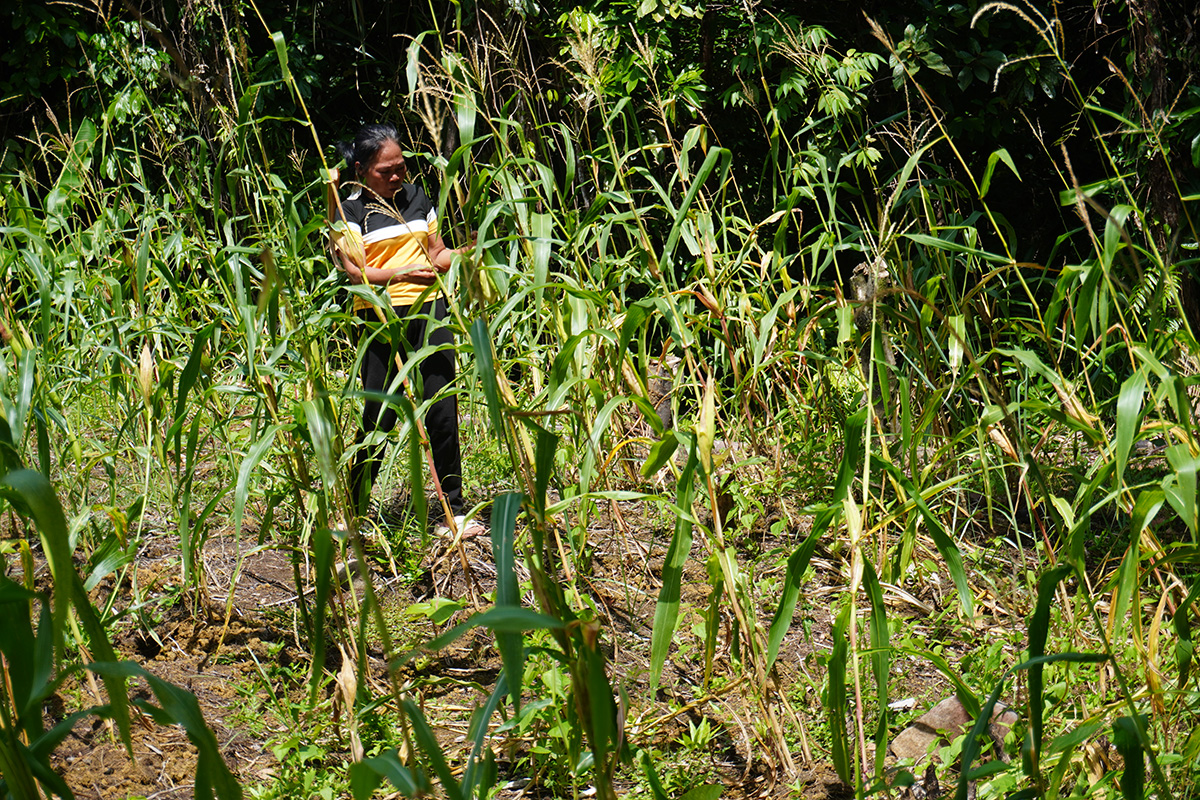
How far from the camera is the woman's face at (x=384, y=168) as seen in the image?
2621 mm

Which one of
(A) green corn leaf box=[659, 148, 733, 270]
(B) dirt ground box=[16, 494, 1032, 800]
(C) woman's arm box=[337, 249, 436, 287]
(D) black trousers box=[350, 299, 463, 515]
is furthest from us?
(D) black trousers box=[350, 299, 463, 515]

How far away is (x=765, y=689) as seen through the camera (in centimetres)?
152

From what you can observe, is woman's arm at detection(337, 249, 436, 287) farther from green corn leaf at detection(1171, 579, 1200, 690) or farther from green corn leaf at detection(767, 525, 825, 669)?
green corn leaf at detection(1171, 579, 1200, 690)

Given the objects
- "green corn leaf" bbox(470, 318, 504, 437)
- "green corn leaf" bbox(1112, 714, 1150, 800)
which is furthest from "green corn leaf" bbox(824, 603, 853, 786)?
"green corn leaf" bbox(470, 318, 504, 437)

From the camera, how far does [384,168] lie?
2.63m

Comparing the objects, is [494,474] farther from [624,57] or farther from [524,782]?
[624,57]

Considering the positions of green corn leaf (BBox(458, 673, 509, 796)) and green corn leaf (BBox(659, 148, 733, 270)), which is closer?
green corn leaf (BBox(458, 673, 509, 796))

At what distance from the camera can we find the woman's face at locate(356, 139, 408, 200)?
8.60 ft

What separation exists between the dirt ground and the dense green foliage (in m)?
0.04

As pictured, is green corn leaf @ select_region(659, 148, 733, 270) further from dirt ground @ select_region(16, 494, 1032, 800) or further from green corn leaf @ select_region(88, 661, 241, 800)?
green corn leaf @ select_region(88, 661, 241, 800)

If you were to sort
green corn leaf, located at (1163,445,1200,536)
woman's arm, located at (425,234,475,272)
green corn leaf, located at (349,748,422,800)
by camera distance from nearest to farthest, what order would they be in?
green corn leaf, located at (349,748,422,800) → green corn leaf, located at (1163,445,1200,536) → woman's arm, located at (425,234,475,272)

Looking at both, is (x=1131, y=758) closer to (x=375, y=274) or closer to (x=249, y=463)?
(x=249, y=463)

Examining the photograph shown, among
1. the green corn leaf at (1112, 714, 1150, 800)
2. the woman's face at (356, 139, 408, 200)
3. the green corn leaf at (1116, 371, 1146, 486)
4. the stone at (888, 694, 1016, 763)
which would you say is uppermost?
the woman's face at (356, 139, 408, 200)

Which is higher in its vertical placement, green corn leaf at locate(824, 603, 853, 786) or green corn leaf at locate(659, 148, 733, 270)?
green corn leaf at locate(659, 148, 733, 270)
